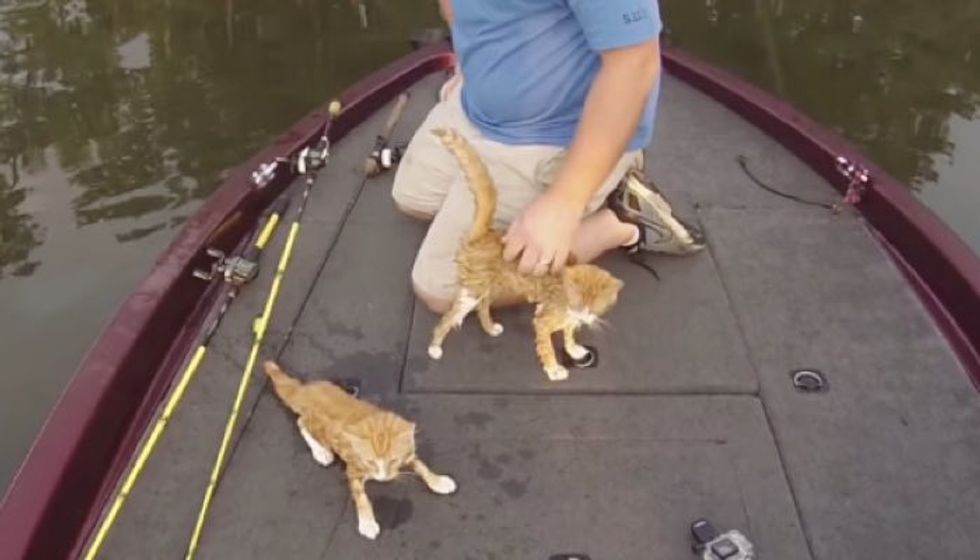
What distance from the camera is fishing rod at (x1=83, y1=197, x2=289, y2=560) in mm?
2291

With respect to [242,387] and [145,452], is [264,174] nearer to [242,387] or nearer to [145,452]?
[242,387]

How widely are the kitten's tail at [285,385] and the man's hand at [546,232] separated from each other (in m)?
0.60

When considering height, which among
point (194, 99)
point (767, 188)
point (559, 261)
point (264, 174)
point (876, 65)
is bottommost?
point (876, 65)

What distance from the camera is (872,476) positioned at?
7.84ft

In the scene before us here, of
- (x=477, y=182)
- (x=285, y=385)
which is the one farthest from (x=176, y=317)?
(x=477, y=182)

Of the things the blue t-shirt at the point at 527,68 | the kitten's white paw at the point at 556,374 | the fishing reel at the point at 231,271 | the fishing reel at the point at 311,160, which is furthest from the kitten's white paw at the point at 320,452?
the fishing reel at the point at 311,160

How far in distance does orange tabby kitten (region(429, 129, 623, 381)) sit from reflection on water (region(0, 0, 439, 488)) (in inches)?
68.0

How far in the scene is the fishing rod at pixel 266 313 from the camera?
90.9 inches

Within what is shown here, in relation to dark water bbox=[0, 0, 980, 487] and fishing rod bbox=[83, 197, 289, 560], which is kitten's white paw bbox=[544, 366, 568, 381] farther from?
dark water bbox=[0, 0, 980, 487]

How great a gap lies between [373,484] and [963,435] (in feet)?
4.38

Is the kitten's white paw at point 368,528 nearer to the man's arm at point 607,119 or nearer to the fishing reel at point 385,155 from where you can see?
the man's arm at point 607,119

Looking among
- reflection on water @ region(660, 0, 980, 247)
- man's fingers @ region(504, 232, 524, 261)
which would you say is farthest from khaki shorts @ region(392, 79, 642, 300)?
reflection on water @ region(660, 0, 980, 247)

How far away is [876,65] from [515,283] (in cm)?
451

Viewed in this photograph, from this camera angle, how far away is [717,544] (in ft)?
7.03
